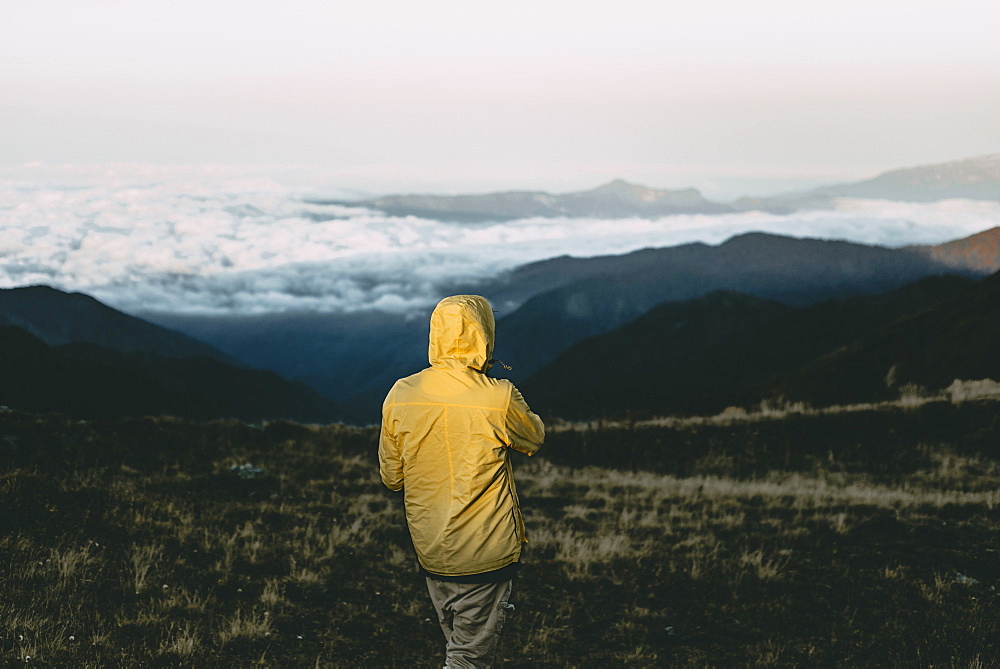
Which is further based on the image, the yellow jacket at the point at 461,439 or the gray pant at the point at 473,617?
the gray pant at the point at 473,617

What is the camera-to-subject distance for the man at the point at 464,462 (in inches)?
158

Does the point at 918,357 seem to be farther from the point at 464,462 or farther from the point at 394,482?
the point at 464,462

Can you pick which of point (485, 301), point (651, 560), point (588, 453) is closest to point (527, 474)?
point (588, 453)

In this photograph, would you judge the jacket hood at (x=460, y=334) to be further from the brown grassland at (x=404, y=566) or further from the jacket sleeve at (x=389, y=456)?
the brown grassland at (x=404, y=566)

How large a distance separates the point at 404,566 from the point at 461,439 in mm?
4277

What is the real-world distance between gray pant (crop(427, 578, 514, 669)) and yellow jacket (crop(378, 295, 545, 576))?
14cm

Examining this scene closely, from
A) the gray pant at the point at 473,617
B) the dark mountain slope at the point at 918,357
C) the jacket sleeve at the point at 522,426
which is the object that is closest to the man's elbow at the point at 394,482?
the gray pant at the point at 473,617

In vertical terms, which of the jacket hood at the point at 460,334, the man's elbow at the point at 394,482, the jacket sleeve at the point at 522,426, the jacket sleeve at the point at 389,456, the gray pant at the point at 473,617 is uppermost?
the jacket hood at the point at 460,334

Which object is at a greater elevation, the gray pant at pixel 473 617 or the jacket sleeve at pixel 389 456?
the jacket sleeve at pixel 389 456

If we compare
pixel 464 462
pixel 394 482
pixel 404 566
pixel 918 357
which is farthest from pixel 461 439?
pixel 918 357

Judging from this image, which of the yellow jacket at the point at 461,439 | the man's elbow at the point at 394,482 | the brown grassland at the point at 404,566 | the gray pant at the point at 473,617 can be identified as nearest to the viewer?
the yellow jacket at the point at 461,439

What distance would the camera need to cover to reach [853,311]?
156125 mm

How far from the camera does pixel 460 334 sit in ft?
13.2

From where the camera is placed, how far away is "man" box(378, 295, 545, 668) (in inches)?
158
